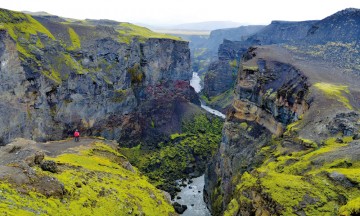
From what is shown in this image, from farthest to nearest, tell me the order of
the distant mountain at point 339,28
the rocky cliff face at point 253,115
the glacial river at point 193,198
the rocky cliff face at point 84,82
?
the distant mountain at point 339,28 → the rocky cliff face at point 84,82 → the glacial river at point 193,198 → the rocky cliff face at point 253,115

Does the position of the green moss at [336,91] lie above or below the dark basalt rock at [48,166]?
above

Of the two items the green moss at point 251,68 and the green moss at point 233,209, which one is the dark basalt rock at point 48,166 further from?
the green moss at point 251,68

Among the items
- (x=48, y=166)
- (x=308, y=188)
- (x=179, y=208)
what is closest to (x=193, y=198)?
(x=179, y=208)

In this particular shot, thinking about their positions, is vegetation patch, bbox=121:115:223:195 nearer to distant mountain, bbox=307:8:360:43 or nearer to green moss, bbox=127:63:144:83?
green moss, bbox=127:63:144:83

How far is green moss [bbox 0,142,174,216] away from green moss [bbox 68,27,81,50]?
52782 mm

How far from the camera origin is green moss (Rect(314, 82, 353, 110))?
5916cm

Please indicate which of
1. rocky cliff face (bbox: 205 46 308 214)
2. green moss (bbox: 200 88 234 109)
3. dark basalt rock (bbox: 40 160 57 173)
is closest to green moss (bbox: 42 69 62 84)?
rocky cliff face (bbox: 205 46 308 214)

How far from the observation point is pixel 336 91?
63062 millimetres

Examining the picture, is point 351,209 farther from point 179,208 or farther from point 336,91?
point 179,208

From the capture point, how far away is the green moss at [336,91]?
59.2 m

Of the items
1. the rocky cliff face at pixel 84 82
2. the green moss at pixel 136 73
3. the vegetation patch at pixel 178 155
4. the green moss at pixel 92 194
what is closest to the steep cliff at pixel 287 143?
the green moss at pixel 92 194

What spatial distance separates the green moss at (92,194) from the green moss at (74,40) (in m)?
52.8

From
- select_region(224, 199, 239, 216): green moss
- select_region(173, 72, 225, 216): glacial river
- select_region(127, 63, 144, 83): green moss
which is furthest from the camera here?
select_region(127, 63, 144, 83): green moss

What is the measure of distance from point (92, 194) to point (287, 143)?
29.3 m
